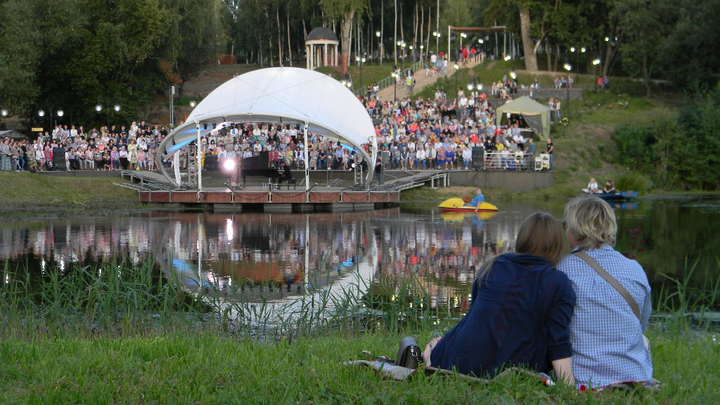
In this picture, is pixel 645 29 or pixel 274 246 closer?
pixel 274 246

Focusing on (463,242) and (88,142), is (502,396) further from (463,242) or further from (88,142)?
(88,142)

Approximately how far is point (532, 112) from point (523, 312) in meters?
40.0

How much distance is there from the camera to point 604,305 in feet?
18.8

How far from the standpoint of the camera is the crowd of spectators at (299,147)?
3728 centimetres

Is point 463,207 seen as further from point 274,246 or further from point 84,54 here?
point 84,54

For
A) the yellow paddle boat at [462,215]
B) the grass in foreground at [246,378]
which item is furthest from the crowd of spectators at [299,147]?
the grass in foreground at [246,378]

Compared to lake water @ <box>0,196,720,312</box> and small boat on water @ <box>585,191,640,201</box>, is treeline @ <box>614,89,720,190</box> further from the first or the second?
lake water @ <box>0,196,720,312</box>

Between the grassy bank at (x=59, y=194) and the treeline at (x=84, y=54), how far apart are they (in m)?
8.77

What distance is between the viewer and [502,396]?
5539 millimetres

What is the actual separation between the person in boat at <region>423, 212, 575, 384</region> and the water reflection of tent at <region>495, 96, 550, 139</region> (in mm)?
39688

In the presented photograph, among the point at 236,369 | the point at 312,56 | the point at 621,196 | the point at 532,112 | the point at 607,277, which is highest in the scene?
the point at 312,56

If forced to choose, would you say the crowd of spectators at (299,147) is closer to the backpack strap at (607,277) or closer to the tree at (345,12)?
the tree at (345,12)

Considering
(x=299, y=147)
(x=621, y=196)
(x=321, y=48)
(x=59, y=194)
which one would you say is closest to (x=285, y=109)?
(x=299, y=147)

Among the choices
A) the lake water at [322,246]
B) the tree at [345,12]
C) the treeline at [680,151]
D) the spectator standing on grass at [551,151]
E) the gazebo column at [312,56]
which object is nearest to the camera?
the lake water at [322,246]
